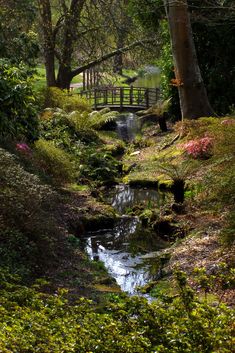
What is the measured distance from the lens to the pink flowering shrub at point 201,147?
14.0m

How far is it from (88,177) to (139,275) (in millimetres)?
6616

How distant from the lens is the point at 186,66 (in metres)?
16.5

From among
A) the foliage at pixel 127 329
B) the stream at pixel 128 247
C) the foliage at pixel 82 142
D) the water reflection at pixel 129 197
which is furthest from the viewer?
the foliage at pixel 82 142

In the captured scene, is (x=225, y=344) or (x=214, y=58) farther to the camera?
(x=214, y=58)

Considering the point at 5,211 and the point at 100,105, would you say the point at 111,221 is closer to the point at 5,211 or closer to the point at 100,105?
the point at 5,211

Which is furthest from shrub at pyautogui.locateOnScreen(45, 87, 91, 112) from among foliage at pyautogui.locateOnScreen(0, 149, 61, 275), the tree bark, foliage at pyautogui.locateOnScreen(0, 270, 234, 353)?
foliage at pyautogui.locateOnScreen(0, 270, 234, 353)

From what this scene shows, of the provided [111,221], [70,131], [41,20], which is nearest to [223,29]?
[70,131]

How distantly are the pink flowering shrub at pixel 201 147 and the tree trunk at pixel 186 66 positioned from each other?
2.50 metres

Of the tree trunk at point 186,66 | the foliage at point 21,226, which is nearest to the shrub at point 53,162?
the foliage at point 21,226

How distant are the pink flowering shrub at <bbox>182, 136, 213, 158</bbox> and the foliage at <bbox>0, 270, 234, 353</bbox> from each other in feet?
31.0

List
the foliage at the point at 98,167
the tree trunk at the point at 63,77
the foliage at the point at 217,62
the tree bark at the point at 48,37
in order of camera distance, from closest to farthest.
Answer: the foliage at the point at 98,167 → the foliage at the point at 217,62 → the tree bark at the point at 48,37 → the tree trunk at the point at 63,77

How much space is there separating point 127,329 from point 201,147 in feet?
33.3

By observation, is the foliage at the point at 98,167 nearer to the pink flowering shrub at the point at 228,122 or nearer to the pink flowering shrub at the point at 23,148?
the pink flowering shrub at the point at 23,148

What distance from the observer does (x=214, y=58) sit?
19.5m
